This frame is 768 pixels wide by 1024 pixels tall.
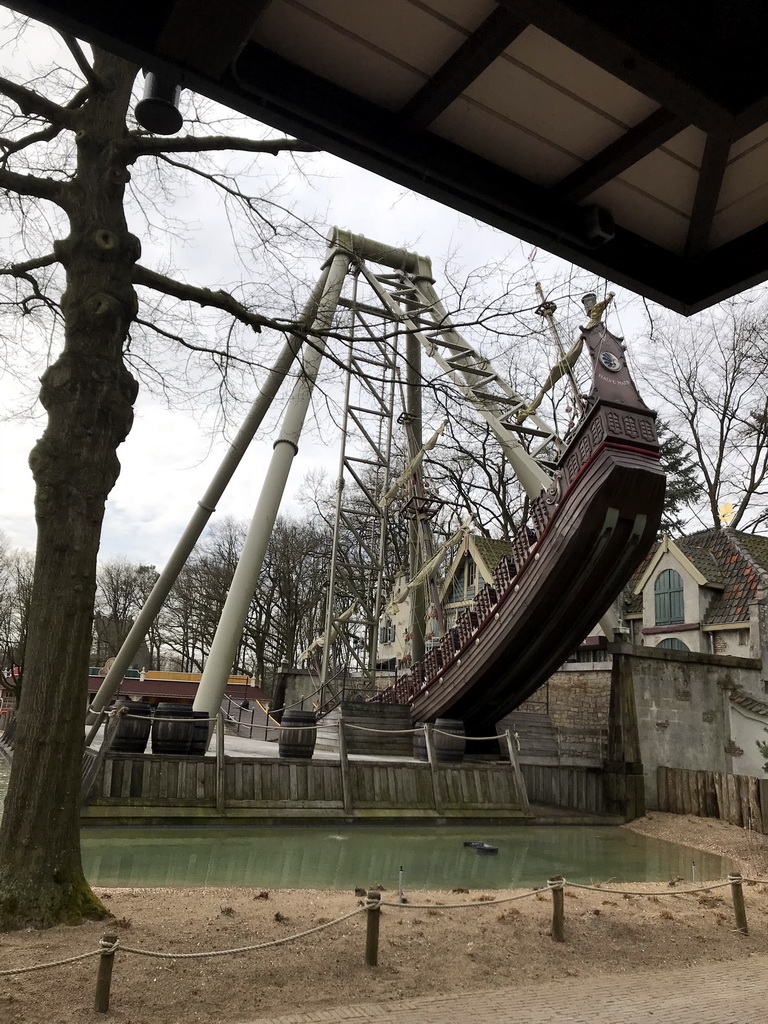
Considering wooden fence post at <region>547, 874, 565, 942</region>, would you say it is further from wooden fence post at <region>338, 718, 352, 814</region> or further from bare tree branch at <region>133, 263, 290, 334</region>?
wooden fence post at <region>338, 718, 352, 814</region>

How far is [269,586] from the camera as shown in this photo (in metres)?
47.2

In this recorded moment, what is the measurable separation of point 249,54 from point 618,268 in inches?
60.1

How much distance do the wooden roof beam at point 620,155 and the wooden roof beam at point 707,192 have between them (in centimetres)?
13

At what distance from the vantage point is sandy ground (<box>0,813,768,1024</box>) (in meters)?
4.65

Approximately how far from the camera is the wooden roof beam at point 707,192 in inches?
96.6

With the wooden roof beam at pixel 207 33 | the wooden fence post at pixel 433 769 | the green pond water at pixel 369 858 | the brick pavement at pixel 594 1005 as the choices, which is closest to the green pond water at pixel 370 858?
the green pond water at pixel 369 858

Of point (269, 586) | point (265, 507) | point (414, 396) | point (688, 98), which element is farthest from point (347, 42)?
point (269, 586)

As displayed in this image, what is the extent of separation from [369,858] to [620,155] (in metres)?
9.18

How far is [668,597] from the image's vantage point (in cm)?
2094

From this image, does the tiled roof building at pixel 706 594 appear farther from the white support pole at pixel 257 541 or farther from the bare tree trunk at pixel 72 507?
the bare tree trunk at pixel 72 507

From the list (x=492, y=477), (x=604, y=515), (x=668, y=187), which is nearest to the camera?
(x=668, y=187)

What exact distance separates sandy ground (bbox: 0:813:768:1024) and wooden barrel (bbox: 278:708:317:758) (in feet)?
18.0

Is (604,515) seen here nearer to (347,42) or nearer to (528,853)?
(528,853)

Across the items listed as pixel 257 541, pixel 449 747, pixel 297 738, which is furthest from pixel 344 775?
pixel 257 541
